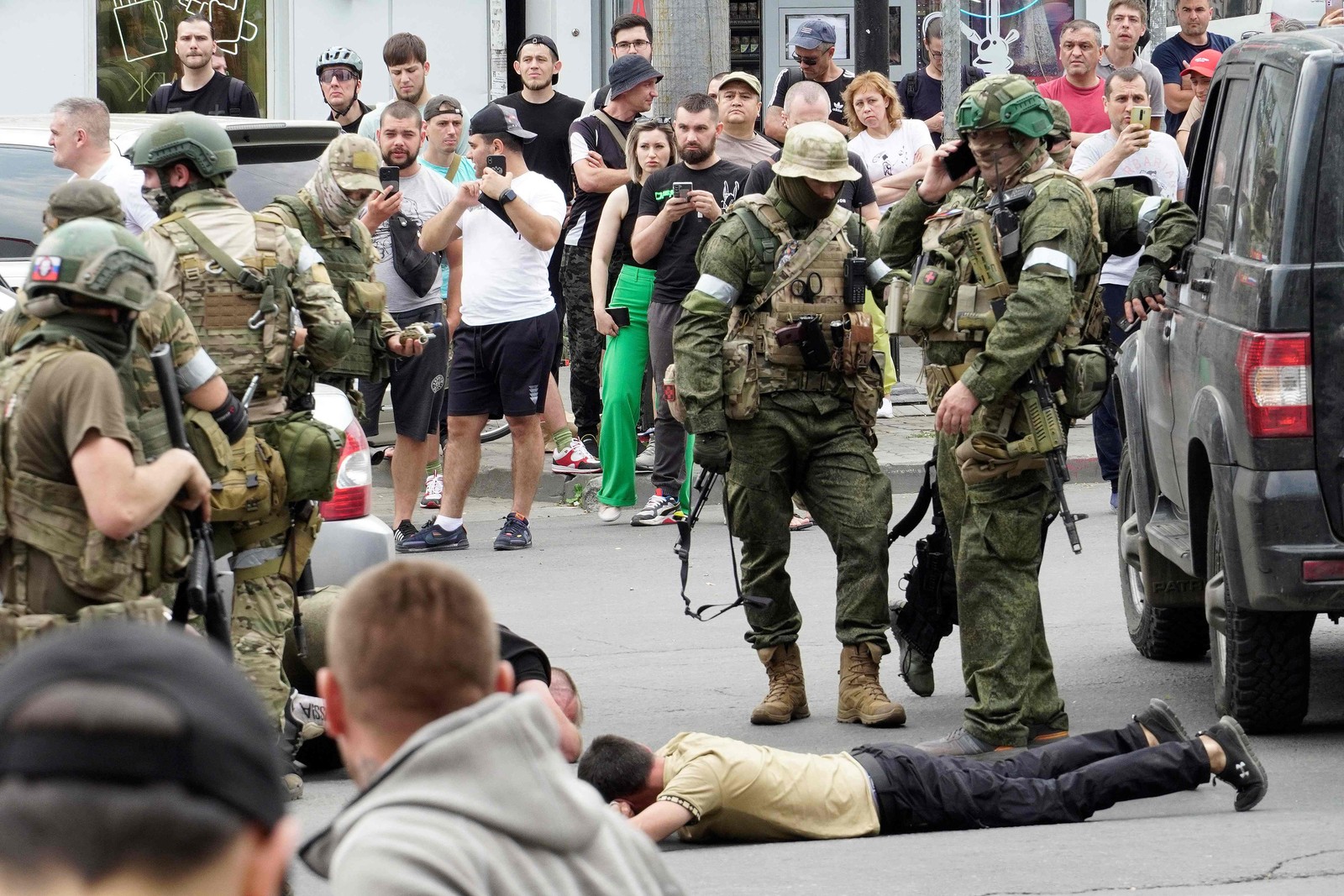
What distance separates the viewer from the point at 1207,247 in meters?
6.08

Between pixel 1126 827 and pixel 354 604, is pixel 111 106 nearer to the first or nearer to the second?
pixel 1126 827

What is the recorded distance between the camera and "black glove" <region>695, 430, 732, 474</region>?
6395mm

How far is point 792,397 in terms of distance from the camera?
21.3ft

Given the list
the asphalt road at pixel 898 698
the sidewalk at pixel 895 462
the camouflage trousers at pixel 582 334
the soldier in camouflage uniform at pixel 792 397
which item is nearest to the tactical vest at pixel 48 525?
the asphalt road at pixel 898 698

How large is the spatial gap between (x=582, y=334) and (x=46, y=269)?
23.0ft

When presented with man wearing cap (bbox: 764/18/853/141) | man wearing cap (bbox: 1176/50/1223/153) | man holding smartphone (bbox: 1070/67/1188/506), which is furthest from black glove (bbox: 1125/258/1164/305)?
man wearing cap (bbox: 764/18/853/141)

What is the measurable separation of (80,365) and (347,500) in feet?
8.29

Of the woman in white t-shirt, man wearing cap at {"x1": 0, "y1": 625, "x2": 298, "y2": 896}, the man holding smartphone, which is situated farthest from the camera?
the woman in white t-shirt

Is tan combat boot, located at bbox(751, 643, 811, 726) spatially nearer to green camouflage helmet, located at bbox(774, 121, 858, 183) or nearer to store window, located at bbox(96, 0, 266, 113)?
green camouflage helmet, located at bbox(774, 121, 858, 183)

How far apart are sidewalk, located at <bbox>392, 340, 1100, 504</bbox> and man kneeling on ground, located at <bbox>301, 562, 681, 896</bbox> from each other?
850 centimetres

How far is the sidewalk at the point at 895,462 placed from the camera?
36.3 feet

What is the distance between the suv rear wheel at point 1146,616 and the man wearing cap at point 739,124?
3.49 metres

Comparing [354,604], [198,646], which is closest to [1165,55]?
[354,604]

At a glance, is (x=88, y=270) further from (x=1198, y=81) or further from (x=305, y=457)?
(x=1198, y=81)
